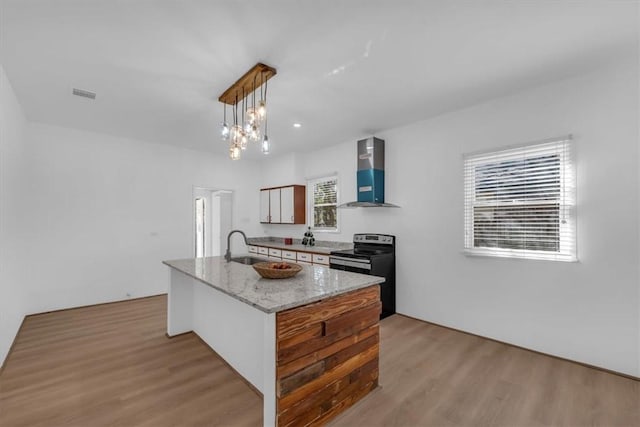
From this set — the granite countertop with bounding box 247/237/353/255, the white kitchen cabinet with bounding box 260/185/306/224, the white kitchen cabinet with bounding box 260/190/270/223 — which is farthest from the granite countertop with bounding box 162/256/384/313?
the white kitchen cabinet with bounding box 260/190/270/223

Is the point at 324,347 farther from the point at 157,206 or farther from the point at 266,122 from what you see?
the point at 157,206

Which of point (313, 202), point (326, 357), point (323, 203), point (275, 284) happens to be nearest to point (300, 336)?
point (326, 357)

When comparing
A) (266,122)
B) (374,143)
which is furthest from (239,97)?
(374,143)

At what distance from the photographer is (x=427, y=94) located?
301cm

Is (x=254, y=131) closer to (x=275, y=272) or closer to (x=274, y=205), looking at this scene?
(x=275, y=272)

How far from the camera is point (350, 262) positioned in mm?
3877

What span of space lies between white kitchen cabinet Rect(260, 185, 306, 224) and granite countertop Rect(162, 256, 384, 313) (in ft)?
9.04

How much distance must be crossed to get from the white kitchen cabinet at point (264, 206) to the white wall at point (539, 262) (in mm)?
2947

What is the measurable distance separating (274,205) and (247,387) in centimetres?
406

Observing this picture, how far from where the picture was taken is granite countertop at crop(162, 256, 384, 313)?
5.55 ft

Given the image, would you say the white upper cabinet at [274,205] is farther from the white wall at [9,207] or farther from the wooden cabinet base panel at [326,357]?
the wooden cabinet base panel at [326,357]

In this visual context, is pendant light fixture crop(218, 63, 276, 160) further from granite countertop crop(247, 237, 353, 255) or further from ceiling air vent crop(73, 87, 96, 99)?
granite countertop crop(247, 237, 353, 255)

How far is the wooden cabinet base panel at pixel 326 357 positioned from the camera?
1654 millimetres

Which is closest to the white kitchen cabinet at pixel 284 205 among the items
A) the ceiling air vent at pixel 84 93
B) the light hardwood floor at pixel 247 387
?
the light hardwood floor at pixel 247 387
